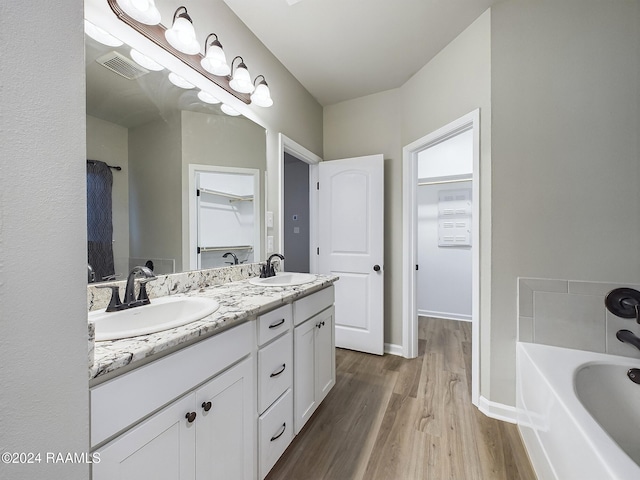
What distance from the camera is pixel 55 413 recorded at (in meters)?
0.46

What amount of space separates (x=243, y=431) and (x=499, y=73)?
2391mm

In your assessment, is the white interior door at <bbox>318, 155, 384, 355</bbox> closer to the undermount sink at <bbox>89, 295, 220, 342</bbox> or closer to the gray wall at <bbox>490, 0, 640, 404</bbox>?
the gray wall at <bbox>490, 0, 640, 404</bbox>

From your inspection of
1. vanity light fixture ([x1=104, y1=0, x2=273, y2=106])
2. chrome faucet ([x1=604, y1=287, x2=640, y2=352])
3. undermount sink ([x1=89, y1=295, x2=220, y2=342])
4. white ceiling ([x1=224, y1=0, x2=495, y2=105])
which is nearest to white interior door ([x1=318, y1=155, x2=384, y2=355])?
white ceiling ([x1=224, y1=0, x2=495, y2=105])

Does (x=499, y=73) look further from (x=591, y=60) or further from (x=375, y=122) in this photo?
(x=375, y=122)

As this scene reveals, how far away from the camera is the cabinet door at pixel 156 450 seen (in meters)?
0.65

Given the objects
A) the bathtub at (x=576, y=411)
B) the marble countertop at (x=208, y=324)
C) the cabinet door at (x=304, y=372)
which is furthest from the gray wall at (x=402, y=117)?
the marble countertop at (x=208, y=324)

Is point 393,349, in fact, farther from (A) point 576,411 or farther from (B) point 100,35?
(B) point 100,35

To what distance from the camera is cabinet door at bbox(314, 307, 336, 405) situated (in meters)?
1.68

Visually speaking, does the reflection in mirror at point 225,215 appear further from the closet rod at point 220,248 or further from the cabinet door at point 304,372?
the cabinet door at point 304,372

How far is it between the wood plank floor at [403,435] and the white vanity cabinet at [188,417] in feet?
1.68

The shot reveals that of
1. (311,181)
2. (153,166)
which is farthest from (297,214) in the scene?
(153,166)

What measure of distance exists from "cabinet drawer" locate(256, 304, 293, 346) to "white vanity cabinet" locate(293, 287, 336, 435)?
0.28 feet

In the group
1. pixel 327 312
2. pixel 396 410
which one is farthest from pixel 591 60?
pixel 396 410

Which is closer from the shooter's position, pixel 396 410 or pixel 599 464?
pixel 599 464
